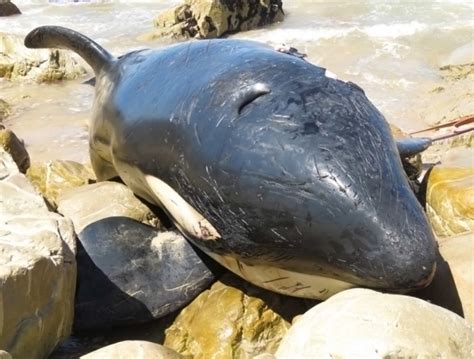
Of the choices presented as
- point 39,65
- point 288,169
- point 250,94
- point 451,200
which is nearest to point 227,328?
point 288,169

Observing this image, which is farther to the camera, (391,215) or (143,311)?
(143,311)

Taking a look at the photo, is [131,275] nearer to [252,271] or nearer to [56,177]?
[252,271]

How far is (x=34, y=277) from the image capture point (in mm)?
3049

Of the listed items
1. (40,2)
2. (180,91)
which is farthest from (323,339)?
(40,2)

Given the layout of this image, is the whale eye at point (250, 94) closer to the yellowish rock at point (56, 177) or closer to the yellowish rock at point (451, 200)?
the yellowish rock at point (451, 200)

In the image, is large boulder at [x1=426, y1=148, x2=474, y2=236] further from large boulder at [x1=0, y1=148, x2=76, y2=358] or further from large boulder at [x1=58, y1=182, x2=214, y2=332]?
large boulder at [x1=0, y1=148, x2=76, y2=358]

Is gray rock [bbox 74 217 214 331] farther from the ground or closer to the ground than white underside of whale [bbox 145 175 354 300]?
closer to the ground

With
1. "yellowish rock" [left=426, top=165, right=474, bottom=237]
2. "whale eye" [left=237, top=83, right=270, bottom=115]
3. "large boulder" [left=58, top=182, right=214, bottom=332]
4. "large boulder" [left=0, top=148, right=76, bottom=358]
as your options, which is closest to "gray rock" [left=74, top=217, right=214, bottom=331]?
"large boulder" [left=58, top=182, right=214, bottom=332]

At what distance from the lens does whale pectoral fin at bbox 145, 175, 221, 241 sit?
3541 millimetres

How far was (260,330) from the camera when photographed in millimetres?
3727

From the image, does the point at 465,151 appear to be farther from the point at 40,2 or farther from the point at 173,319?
the point at 40,2

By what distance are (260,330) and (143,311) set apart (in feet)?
2.13

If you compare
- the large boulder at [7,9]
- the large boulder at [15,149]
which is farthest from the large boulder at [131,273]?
the large boulder at [7,9]

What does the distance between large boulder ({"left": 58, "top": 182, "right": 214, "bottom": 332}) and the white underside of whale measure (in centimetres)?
21
